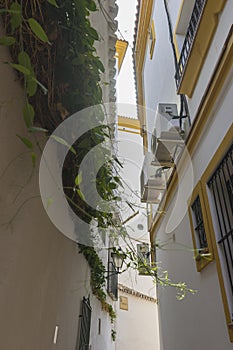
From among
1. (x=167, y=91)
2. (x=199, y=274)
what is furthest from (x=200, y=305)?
(x=167, y=91)

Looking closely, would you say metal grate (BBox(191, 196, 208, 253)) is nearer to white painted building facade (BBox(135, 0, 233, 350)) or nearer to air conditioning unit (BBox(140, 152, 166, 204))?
white painted building facade (BBox(135, 0, 233, 350))

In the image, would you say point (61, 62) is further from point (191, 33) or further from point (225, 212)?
point (191, 33)

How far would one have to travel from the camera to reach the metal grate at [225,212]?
220 cm

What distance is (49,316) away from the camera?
57.8 inches

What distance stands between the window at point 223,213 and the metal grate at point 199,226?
308 millimetres

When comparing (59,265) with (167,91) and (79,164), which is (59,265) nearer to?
(79,164)

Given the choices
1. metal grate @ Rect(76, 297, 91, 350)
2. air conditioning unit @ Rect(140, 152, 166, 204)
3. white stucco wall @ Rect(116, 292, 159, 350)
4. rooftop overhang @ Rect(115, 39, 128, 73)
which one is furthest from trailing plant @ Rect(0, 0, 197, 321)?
white stucco wall @ Rect(116, 292, 159, 350)

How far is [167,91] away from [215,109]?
2799mm

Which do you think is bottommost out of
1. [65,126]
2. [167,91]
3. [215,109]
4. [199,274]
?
[199,274]

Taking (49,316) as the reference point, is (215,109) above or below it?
above

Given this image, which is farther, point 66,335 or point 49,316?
point 66,335

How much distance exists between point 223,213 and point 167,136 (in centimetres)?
158

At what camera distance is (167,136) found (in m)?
3.68

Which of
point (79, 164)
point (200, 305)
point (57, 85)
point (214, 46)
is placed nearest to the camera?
point (57, 85)
